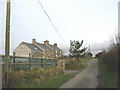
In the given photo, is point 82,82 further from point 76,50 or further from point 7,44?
point 76,50

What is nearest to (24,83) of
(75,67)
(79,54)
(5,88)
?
(5,88)

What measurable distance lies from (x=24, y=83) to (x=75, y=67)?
80.7 ft

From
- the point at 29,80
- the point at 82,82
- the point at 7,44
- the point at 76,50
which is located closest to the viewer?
the point at 7,44

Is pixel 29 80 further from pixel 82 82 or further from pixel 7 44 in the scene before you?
pixel 7 44

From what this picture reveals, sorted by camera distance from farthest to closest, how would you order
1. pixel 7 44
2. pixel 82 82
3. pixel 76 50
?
pixel 76 50 → pixel 82 82 → pixel 7 44

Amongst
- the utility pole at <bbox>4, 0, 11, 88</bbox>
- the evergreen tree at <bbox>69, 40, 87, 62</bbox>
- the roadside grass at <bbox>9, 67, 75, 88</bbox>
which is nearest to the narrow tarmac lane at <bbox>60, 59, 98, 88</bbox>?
the roadside grass at <bbox>9, 67, 75, 88</bbox>

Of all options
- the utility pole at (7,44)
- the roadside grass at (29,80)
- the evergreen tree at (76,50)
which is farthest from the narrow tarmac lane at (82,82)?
the evergreen tree at (76,50)

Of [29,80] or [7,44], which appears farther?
[29,80]

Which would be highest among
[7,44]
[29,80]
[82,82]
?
[7,44]

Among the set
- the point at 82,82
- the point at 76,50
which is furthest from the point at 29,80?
the point at 76,50

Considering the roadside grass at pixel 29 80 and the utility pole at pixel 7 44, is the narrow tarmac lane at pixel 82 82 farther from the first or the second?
the utility pole at pixel 7 44

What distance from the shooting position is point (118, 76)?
1320 cm

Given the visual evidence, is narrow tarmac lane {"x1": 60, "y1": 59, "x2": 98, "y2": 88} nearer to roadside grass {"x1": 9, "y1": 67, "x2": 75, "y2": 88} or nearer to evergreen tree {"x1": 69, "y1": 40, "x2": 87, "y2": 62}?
roadside grass {"x1": 9, "y1": 67, "x2": 75, "y2": 88}

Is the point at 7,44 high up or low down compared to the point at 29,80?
up
